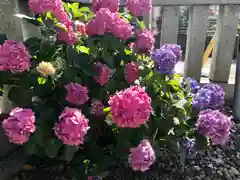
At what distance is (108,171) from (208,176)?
0.61 meters

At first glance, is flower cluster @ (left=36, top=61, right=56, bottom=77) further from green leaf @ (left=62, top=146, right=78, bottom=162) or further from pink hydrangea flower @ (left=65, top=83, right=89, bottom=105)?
Result: green leaf @ (left=62, top=146, right=78, bottom=162)

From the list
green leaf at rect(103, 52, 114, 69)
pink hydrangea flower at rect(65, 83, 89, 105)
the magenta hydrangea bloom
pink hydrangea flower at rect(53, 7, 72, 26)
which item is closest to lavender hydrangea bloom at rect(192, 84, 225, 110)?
the magenta hydrangea bloom

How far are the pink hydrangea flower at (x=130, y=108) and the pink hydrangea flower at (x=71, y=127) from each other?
14 cm

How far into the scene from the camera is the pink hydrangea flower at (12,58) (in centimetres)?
119

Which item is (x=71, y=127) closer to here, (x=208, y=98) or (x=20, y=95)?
(x=20, y=95)

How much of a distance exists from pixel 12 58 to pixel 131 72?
1.82 ft

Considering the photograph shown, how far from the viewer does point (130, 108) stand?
41.3 inches

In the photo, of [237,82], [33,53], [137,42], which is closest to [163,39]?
A: [237,82]

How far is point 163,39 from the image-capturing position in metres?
2.59

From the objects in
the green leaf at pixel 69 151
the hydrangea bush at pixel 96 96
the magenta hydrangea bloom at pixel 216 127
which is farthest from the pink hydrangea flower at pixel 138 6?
the green leaf at pixel 69 151

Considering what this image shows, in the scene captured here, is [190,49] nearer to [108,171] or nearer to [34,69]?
[108,171]

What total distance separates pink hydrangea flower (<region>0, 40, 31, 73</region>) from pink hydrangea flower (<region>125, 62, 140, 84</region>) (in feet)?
1.59

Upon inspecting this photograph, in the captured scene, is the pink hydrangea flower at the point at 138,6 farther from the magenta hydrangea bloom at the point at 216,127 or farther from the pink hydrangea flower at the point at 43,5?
the magenta hydrangea bloom at the point at 216,127

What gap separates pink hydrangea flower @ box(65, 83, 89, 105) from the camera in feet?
4.07
